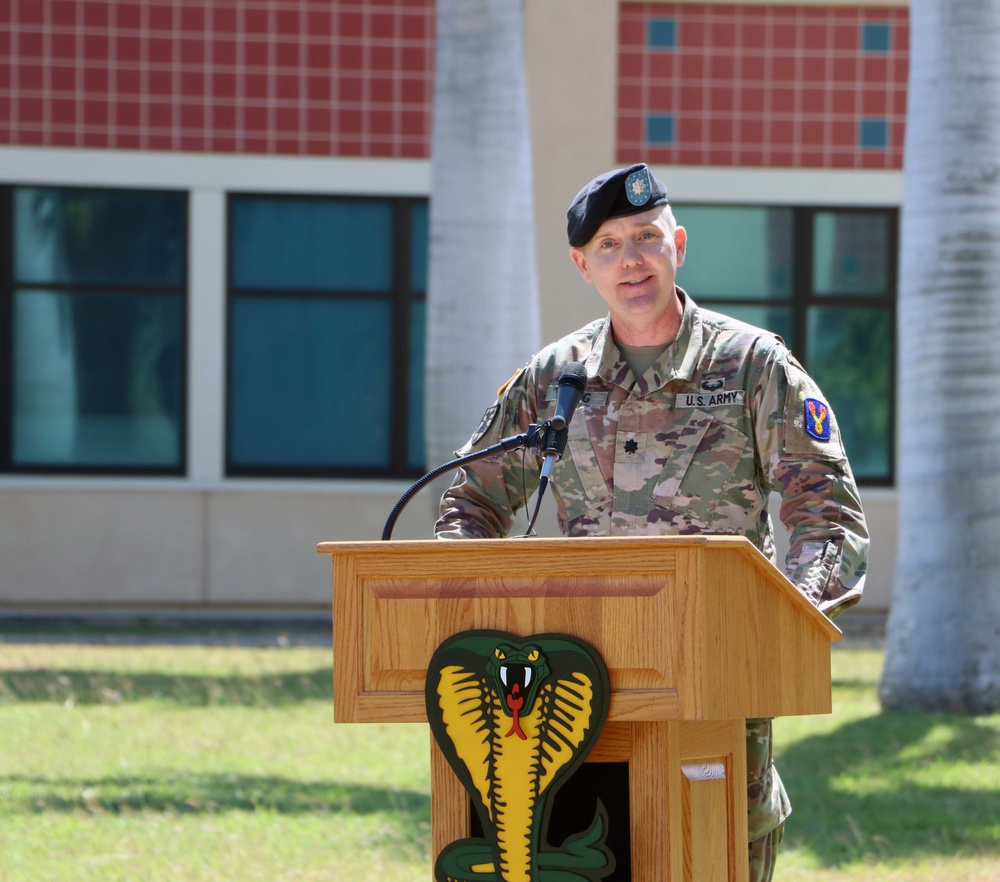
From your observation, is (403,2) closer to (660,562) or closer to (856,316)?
(856,316)

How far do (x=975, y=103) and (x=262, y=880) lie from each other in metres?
5.66

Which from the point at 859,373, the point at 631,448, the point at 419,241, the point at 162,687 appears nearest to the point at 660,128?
the point at 419,241

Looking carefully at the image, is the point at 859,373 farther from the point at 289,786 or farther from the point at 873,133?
the point at 289,786

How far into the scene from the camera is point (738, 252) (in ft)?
48.8

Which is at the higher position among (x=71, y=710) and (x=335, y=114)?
(x=335, y=114)

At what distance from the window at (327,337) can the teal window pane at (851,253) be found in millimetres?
3593

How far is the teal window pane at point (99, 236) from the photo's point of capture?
14.5 meters

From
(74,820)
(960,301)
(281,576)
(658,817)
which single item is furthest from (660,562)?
(281,576)

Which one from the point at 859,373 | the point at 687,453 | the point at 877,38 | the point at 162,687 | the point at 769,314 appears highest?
the point at 877,38

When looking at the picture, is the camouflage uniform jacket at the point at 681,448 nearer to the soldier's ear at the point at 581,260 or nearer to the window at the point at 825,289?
the soldier's ear at the point at 581,260

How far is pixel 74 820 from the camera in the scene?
659 centimetres

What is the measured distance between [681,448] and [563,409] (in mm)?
396

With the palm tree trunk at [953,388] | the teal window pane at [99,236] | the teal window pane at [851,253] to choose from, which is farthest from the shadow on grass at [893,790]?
the teal window pane at [99,236]

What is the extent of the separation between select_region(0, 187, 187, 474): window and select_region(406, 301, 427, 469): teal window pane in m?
2.02
